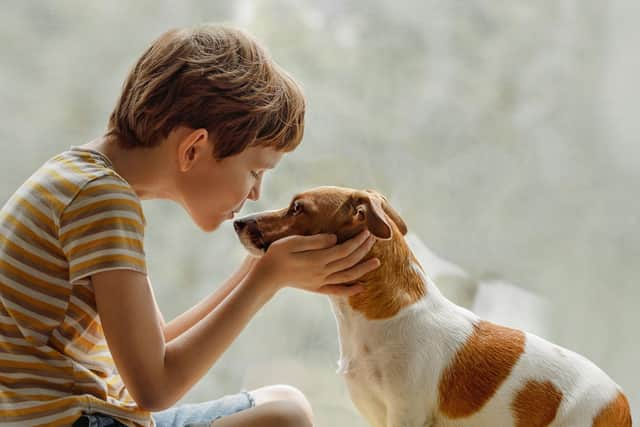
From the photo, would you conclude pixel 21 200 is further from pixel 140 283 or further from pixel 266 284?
pixel 266 284

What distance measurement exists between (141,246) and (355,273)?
0.37 metres

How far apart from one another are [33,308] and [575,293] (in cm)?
149

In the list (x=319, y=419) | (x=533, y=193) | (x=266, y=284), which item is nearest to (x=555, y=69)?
(x=533, y=193)

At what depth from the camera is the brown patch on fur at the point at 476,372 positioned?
1282mm

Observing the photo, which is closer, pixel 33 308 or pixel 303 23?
pixel 33 308

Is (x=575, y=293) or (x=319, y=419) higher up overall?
(x=575, y=293)

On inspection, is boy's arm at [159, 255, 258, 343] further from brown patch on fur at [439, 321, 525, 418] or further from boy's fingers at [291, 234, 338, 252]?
brown patch on fur at [439, 321, 525, 418]

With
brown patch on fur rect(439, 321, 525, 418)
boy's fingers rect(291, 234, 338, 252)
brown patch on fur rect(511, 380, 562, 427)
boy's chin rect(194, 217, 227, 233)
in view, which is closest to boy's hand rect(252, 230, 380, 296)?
boy's fingers rect(291, 234, 338, 252)

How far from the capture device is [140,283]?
1.08 meters

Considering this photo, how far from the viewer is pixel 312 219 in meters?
1.31

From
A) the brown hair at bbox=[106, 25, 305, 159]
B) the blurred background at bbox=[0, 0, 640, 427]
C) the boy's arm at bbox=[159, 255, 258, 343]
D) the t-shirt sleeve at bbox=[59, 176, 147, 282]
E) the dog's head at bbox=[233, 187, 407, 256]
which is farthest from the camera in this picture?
the blurred background at bbox=[0, 0, 640, 427]

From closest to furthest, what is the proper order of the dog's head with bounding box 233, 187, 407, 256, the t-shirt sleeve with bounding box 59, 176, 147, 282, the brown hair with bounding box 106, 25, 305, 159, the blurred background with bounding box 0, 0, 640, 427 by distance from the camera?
the t-shirt sleeve with bounding box 59, 176, 147, 282
the brown hair with bounding box 106, 25, 305, 159
the dog's head with bounding box 233, 187, 407, 256
the blurred background with bounding box 0, 0, 640, 427

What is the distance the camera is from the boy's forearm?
1129 millimetres

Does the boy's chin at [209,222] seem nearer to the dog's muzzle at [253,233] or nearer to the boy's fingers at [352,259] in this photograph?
the dog's muzzle at [253,233]
